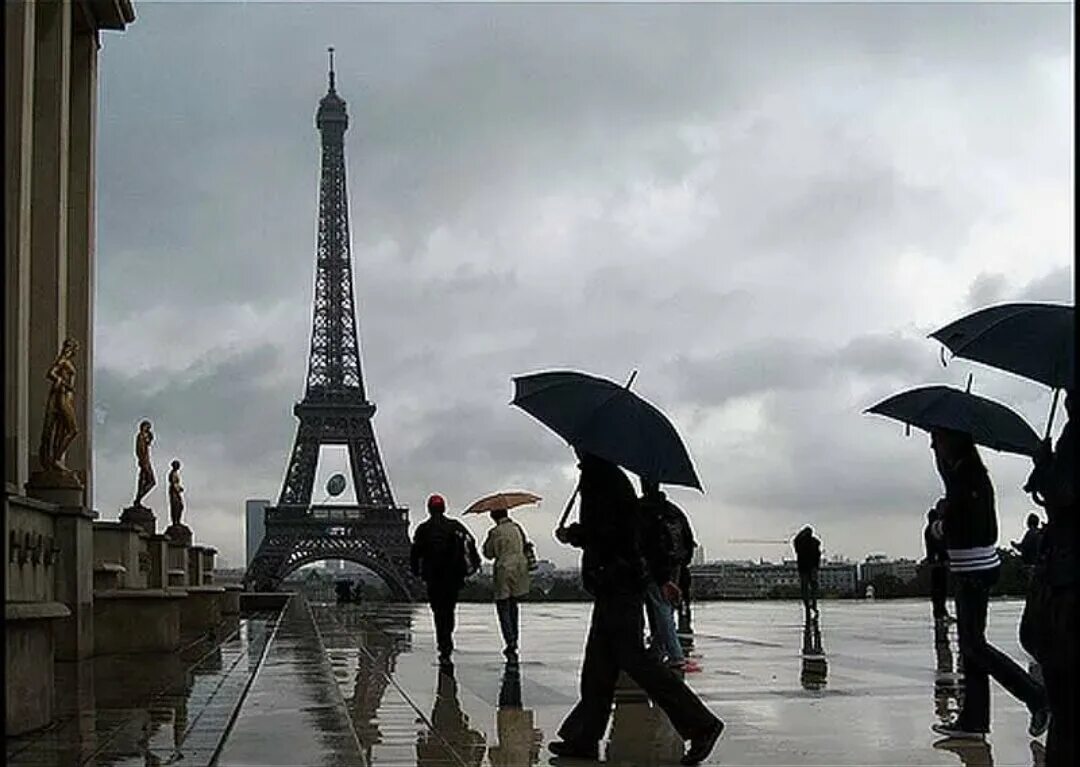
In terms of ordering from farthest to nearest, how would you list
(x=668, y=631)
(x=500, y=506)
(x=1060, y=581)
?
(x=500, y=506)
(x=668, y=631)
(x=1060, y=581)

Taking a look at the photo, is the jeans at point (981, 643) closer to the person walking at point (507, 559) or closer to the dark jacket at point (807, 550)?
the person walking at point (507, 559)

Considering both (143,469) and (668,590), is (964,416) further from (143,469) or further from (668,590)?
(143,469)

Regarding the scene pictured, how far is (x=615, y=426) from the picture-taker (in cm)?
925

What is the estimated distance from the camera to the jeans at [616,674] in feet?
29.3

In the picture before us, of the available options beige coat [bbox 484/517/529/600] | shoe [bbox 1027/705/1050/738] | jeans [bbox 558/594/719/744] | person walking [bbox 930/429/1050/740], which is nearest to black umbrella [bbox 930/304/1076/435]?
person walking [bbox 930/429/1050/740]

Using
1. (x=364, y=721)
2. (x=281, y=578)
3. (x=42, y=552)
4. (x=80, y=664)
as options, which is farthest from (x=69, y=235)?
(x=281, y=578)

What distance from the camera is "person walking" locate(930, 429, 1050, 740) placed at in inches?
384

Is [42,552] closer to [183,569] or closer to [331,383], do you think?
[183,569]

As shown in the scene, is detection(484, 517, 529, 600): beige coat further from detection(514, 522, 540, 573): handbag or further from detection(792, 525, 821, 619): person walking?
detection(792, 525, 821, 619): person walking

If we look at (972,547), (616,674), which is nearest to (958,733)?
(972,547)

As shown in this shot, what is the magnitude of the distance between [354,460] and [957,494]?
222 ft

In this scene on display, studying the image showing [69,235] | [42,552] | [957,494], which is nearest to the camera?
[957,494]

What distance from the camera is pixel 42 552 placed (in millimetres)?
12930

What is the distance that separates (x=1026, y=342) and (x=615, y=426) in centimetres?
243
